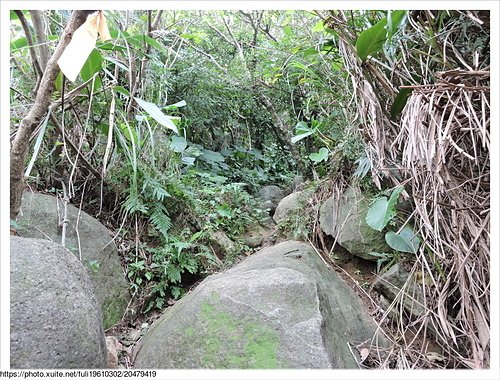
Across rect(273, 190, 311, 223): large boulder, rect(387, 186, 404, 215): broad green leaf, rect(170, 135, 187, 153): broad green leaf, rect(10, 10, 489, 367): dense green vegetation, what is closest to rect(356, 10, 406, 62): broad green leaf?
rect(10, 10, 489, 367): dense green vegetation

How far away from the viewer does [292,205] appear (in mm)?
2178

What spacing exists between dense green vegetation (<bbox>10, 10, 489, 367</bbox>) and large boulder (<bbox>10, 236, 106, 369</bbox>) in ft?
1.16

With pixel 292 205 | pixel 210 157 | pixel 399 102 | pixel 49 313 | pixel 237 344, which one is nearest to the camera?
pixel 49 313

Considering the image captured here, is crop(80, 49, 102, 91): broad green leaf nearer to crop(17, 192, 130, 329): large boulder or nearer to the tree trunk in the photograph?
the tree trunk

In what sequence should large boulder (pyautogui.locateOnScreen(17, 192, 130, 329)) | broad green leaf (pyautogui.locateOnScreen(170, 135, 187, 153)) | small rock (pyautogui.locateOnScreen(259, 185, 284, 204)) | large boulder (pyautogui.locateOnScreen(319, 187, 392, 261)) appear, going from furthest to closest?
1. small rock (pyautogui.locateOnScreen(259, 185, 284, 204))
2. broad green leaf (pyautogui.locateOnScreen(170, 135, 187, 153))
3. large boulder (pyautogui.locateOnScreen(319, 187, 392, 261))
4. large boulder (pyautogui.locateOnScreen(17, 192, 130, 329))

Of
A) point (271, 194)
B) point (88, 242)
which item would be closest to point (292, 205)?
point (271, 194)

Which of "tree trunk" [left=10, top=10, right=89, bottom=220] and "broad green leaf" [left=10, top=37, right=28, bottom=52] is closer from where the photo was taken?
"tree trunk" [left=10, top=10, right=89, bottom=220]

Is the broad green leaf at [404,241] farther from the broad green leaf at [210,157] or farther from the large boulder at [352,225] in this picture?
the broad green leaf at [210,157]

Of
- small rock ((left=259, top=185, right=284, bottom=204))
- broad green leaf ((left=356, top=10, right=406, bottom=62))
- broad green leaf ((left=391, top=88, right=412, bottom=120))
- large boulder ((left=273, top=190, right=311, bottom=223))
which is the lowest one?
small rock ((left=259, top=185, right=284, bottom=204))

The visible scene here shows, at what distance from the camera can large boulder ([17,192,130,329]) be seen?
146 centimetres

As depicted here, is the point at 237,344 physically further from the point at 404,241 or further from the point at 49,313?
the point at 404,241

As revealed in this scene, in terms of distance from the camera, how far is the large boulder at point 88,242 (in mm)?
1464

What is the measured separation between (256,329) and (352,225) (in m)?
0.83

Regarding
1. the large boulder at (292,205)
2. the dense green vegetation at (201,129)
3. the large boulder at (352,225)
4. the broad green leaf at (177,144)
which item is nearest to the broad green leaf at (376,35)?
the dense green vegetation at (201,129)
